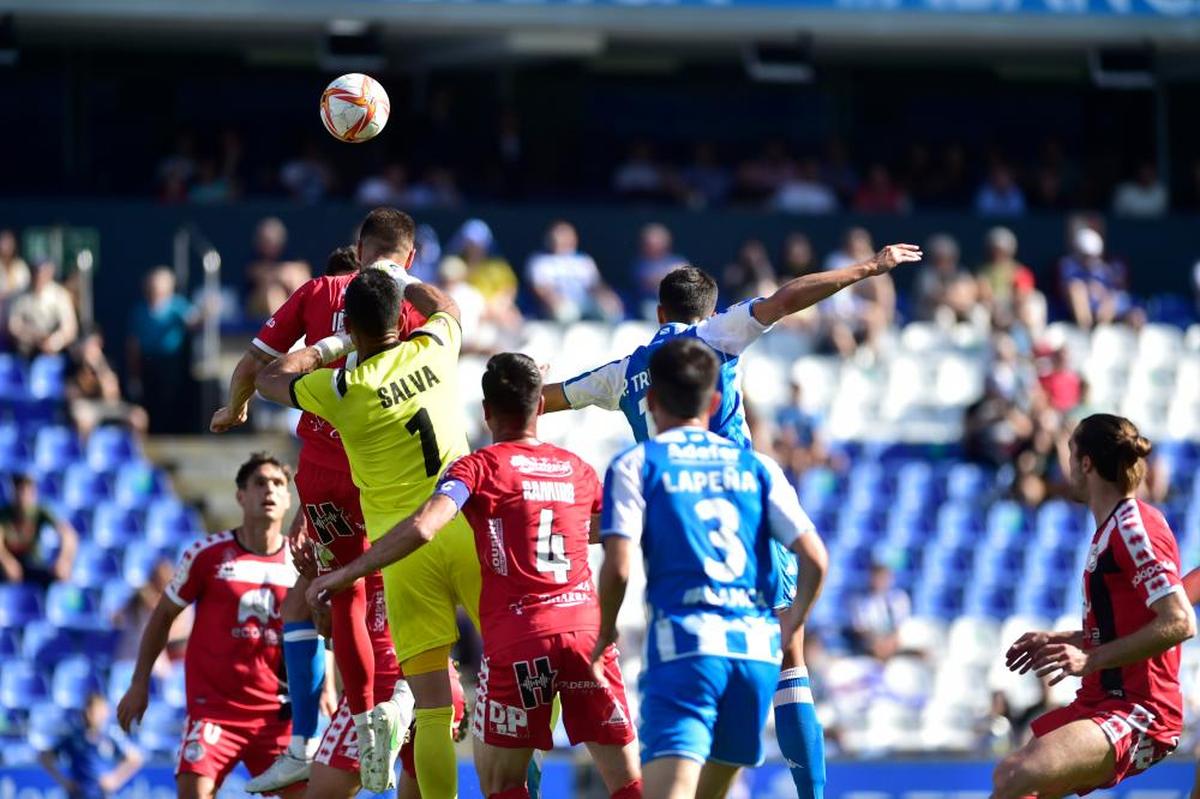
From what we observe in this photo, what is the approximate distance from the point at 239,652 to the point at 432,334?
8.79 ft

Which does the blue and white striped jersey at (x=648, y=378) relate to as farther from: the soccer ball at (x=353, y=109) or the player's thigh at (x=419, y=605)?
the soccer ball at (x=353, y=109)

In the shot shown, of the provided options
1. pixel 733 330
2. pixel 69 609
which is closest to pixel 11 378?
pixel 69 609

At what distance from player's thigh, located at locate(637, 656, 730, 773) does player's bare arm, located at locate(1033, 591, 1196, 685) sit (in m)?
1.59

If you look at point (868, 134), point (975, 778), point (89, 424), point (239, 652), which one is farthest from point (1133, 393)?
point (239, 652)

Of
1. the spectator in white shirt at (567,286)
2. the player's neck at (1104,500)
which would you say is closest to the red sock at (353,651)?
the player's neck at (1104,500)

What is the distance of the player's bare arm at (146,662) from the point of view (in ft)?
36.4

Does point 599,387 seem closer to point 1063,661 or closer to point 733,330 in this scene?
point 733,330

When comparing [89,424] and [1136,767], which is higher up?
[89,424]

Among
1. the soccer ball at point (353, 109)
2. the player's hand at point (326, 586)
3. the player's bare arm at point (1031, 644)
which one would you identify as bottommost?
the player's bare arm at point (1031, 644)

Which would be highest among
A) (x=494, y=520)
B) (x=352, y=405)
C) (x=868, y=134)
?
(x=868, y=134)

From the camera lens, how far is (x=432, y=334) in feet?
31.6

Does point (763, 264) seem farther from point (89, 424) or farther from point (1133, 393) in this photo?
point (89, 424)

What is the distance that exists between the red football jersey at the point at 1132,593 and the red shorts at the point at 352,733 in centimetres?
297

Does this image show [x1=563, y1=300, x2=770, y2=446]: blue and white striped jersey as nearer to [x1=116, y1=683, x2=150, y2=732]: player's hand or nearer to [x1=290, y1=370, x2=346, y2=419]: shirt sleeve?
[x1=290, y1=370, x2=346, y2=419]: shirt sleeve
